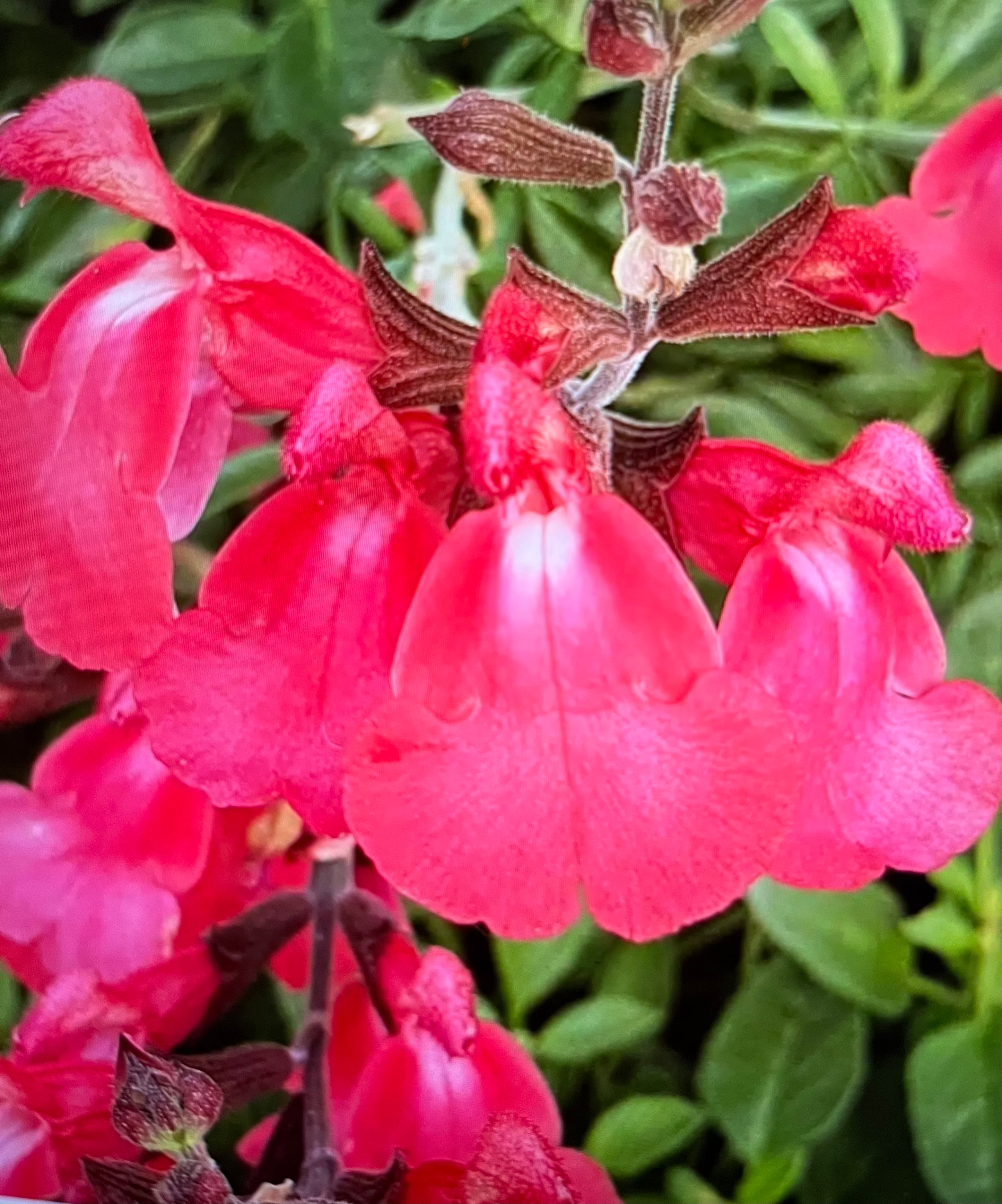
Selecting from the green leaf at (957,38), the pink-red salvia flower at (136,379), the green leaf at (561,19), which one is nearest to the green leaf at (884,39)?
the green leaf at (957,38)

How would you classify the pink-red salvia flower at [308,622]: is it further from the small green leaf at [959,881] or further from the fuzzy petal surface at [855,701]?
the small green leaf at [959,881]

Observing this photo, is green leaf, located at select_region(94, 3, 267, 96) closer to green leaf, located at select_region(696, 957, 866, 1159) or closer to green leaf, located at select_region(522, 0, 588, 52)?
green leaf, located at select_region(522, 0, 588, 52)

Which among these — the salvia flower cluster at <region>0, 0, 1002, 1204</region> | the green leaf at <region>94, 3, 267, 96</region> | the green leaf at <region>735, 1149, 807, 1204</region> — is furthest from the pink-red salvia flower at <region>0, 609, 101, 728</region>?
the green leaf at <region>735, 1149, 807, 1204</region>

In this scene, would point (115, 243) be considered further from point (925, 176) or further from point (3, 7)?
point (925, 176)

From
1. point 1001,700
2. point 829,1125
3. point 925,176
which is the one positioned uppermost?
point 925,176

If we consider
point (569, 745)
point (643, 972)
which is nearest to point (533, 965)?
point (643, 972)

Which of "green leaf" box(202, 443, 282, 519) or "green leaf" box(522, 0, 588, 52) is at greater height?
"green leaf" box(522, 0, 588, 52)

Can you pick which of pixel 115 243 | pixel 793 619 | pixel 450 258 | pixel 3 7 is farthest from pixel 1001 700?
pixel 3 7
